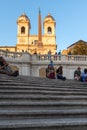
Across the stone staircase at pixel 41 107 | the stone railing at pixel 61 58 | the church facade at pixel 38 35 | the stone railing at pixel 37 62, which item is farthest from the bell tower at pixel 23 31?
the stone staircase at pixel 41 107

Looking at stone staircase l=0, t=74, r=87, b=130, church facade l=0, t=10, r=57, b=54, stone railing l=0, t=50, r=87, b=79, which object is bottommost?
stone staircase l=0, t=74, r=87, b=130

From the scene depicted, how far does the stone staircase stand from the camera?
9.12 meters

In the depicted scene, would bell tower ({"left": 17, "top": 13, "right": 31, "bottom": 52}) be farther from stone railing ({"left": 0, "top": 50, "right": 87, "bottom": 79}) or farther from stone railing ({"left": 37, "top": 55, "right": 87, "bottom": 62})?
stone railing ({"left": 0, "top": 50, "right": 87, "bottom": 79})

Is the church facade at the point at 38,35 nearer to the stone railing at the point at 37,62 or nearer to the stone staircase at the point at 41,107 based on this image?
the stone railing at the point at 37,62

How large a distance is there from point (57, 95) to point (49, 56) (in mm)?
20638

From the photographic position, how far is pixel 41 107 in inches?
416

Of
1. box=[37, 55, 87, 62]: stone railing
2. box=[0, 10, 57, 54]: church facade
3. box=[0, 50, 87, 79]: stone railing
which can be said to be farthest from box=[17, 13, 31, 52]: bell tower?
box=[0, 50, 87, 79]: stone railing

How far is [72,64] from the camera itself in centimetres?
3284

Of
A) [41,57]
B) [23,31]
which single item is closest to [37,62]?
[41,57]

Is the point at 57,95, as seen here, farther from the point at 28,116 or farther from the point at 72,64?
the point at 72,64

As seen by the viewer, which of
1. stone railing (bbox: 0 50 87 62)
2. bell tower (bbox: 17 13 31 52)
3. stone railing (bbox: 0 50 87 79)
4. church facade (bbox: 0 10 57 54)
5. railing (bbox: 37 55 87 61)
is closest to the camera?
stone railing (bbox: 0 50 87 62)

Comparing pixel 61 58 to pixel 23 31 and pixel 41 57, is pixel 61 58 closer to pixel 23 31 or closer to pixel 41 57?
pixel 41 57

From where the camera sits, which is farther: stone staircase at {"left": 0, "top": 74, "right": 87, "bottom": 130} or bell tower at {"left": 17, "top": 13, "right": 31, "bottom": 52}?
bell tower at {"left": 17, "top": 13, "right": 31, "bottom": 52}

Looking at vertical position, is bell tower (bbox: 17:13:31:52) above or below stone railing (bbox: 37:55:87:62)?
above
